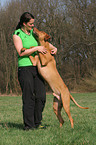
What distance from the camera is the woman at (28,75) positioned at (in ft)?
15.7

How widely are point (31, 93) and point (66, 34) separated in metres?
19.2

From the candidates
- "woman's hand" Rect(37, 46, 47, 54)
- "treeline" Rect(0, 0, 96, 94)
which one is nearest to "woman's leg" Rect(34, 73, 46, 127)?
"woman's hand" Rect(37, 46, 47, 54)

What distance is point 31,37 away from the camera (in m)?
4.94

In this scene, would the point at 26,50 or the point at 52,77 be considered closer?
the point at 26,50

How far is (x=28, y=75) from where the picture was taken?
15.8ft

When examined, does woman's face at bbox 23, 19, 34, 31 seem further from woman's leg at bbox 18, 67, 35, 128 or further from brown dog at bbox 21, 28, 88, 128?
woman's leg at bbox 18, 67, 35, 128

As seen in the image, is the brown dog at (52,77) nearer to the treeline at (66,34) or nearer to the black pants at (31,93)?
the black pants at (31,93)

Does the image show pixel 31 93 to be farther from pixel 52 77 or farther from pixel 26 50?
pixel 26 50

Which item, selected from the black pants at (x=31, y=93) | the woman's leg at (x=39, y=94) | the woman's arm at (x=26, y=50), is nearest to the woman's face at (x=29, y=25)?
the woman's arm at (x=26, y=50)

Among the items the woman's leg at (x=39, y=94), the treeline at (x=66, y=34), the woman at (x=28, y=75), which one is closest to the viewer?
the woman at (x=28, y=75)

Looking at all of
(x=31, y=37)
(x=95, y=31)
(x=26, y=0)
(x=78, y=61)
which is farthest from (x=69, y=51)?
(x=31, y=37)

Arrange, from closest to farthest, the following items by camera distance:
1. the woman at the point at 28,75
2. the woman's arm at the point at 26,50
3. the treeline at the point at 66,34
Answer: the woman's arm at the point at 26,50 → the woman at the point at 28,75 → the treeline at the point at 66,34

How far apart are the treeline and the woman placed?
1513 centimetres

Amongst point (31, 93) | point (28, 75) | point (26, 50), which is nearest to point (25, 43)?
point (26, 50)
